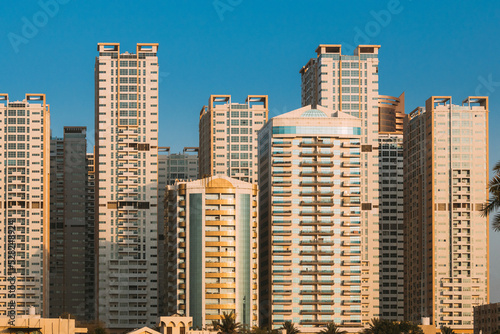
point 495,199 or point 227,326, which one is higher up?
point 495,199

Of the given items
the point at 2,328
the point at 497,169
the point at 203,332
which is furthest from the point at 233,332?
the point at 497,169

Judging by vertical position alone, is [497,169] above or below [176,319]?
above

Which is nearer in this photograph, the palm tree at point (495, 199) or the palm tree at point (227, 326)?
the palm tree at point (495, 199)

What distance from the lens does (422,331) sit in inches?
7844

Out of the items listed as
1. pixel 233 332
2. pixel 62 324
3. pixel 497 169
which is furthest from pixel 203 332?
pixel 497 169

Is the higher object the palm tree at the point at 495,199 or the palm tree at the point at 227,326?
the palm tree at the point at 495,199

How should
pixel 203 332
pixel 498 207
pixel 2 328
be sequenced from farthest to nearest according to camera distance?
pixel 203 332 → pixel 2 328 → pixel 498 207

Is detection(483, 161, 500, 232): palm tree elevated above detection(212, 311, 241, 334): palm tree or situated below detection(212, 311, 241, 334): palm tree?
above

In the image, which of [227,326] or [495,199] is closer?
[495,199]

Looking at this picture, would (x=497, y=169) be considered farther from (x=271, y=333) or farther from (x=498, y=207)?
(x=271, y=333)

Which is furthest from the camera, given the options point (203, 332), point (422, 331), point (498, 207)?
point (422, 331)

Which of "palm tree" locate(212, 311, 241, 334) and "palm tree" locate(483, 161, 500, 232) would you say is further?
"palm tree" locate(212, 311, 241, 334)

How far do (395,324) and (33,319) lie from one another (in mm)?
75313

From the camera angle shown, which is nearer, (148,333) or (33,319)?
(33,319)
